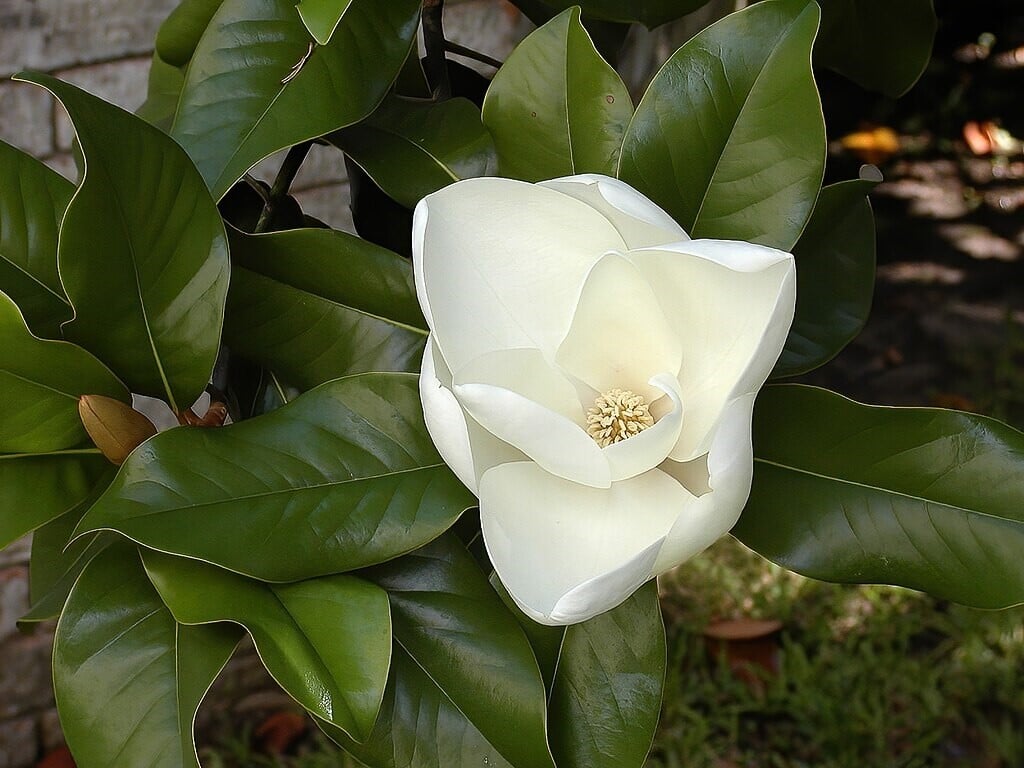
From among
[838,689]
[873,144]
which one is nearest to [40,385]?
[838,689]

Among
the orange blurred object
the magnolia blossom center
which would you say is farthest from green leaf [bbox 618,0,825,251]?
the orange blurred object

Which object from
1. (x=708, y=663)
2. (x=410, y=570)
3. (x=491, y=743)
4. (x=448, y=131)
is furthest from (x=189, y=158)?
(x=708, y=663)

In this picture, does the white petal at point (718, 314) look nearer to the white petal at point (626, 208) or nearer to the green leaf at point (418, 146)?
the white petal at point (626, 208)

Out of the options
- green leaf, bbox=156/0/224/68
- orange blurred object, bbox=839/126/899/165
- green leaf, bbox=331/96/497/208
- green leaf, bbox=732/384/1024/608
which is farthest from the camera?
orange blurred object, bbox=839/126/899/165

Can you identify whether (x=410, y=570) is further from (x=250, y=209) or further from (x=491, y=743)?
(x=250, y=209)

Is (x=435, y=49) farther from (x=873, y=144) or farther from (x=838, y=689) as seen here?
(x=873, y=144)

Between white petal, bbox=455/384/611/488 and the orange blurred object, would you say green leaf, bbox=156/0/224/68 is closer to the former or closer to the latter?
white petal, bbox=455/384/611/488

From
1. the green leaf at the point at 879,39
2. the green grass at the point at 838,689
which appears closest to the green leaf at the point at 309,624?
the green leaf at the point at 879,39
